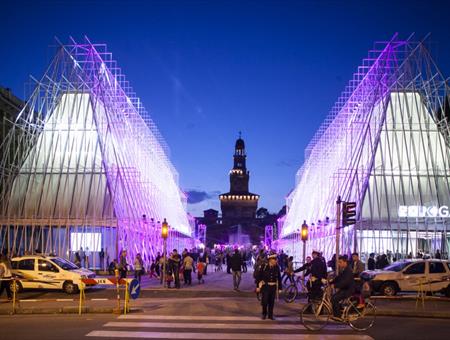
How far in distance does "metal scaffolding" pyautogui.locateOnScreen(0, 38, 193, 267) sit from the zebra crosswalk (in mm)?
24740

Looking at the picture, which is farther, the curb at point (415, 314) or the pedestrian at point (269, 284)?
the curb at point (415, 314)

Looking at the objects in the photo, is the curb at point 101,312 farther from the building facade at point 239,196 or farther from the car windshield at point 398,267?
the building facade at point 239,196

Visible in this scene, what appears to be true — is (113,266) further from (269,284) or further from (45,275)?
(269,284)

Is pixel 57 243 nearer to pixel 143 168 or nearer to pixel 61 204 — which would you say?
pixel 61 204

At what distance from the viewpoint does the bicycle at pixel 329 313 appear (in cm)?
1533

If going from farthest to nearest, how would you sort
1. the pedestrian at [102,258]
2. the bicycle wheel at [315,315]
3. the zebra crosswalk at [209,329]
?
1. the pedestrian at [102,258]
2. the bicycle wheel at [315,315]
3. the zebra crosswalk at [209,329]

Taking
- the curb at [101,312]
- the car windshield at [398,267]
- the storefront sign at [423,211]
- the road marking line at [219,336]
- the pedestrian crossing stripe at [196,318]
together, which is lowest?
the road marking line at [219,336]

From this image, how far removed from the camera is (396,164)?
44156mm

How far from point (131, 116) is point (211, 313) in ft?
134

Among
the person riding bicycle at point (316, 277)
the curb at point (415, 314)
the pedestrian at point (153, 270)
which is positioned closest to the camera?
the person riding bicycle at point (316, 277)

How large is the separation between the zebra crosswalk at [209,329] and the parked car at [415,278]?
30.2 feet

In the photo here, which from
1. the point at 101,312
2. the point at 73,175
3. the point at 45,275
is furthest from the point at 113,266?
the point at 101,312

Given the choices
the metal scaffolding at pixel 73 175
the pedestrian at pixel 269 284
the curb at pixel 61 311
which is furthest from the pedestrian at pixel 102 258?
the pedestrian at pixel 269 284

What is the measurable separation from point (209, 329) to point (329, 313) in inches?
120
